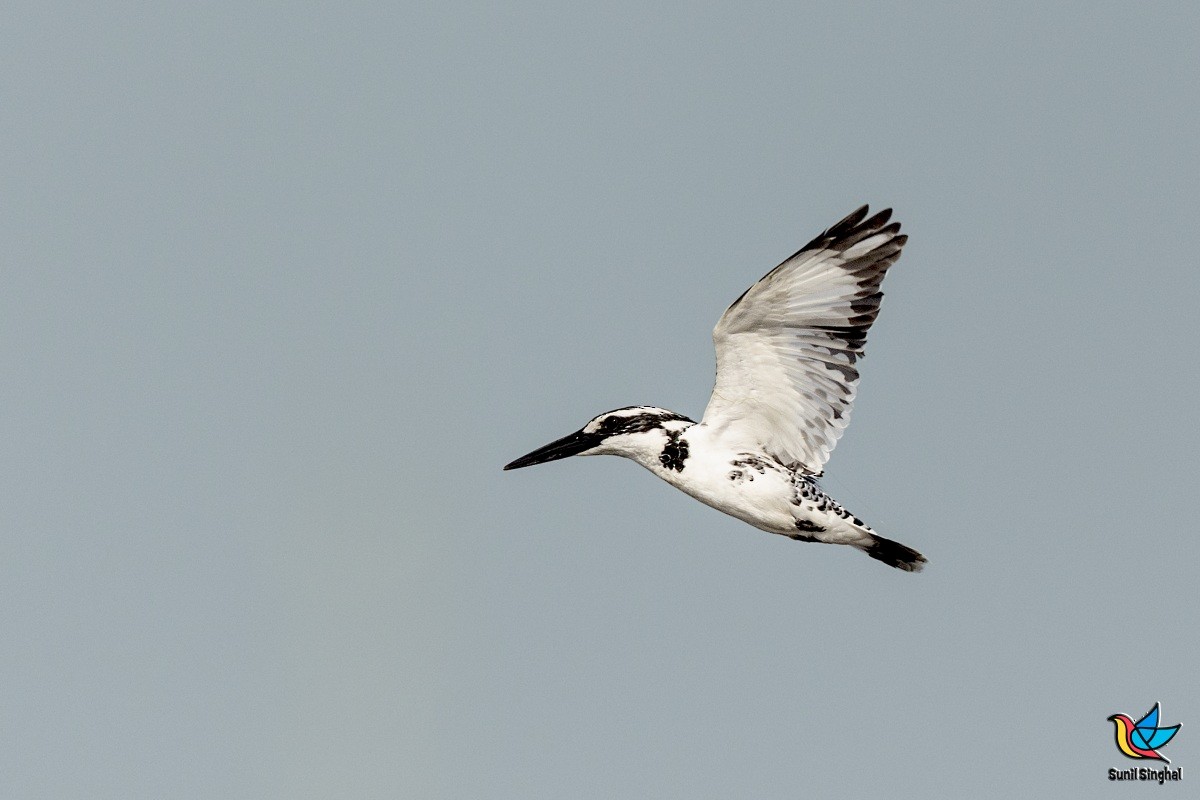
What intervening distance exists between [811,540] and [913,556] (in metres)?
1.12

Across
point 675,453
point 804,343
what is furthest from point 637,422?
point 804,343

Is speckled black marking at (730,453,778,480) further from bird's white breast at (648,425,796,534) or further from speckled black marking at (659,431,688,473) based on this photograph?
speckled black marking at (659,431,688,473)

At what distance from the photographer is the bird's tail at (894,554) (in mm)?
20125

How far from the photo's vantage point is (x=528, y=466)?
21.6m

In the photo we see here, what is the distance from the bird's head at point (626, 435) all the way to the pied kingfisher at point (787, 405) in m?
0.02

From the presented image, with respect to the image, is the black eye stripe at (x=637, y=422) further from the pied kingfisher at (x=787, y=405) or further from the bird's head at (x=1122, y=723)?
the bird's head at (x=1122, y=723)

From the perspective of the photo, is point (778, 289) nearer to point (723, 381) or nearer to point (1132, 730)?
point (723, 381)

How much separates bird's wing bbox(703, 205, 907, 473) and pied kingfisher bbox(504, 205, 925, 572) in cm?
1

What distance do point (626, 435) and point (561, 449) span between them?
1012mm

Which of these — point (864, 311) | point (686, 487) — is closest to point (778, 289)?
point (864, 311)

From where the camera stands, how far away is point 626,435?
2059 cm

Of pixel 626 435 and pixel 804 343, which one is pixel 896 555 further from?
pixel 626 435

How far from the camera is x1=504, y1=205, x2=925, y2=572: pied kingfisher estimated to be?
19.8 m

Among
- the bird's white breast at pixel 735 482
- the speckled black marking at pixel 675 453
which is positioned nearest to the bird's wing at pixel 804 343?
the bird's white breast at pixel 735 482
